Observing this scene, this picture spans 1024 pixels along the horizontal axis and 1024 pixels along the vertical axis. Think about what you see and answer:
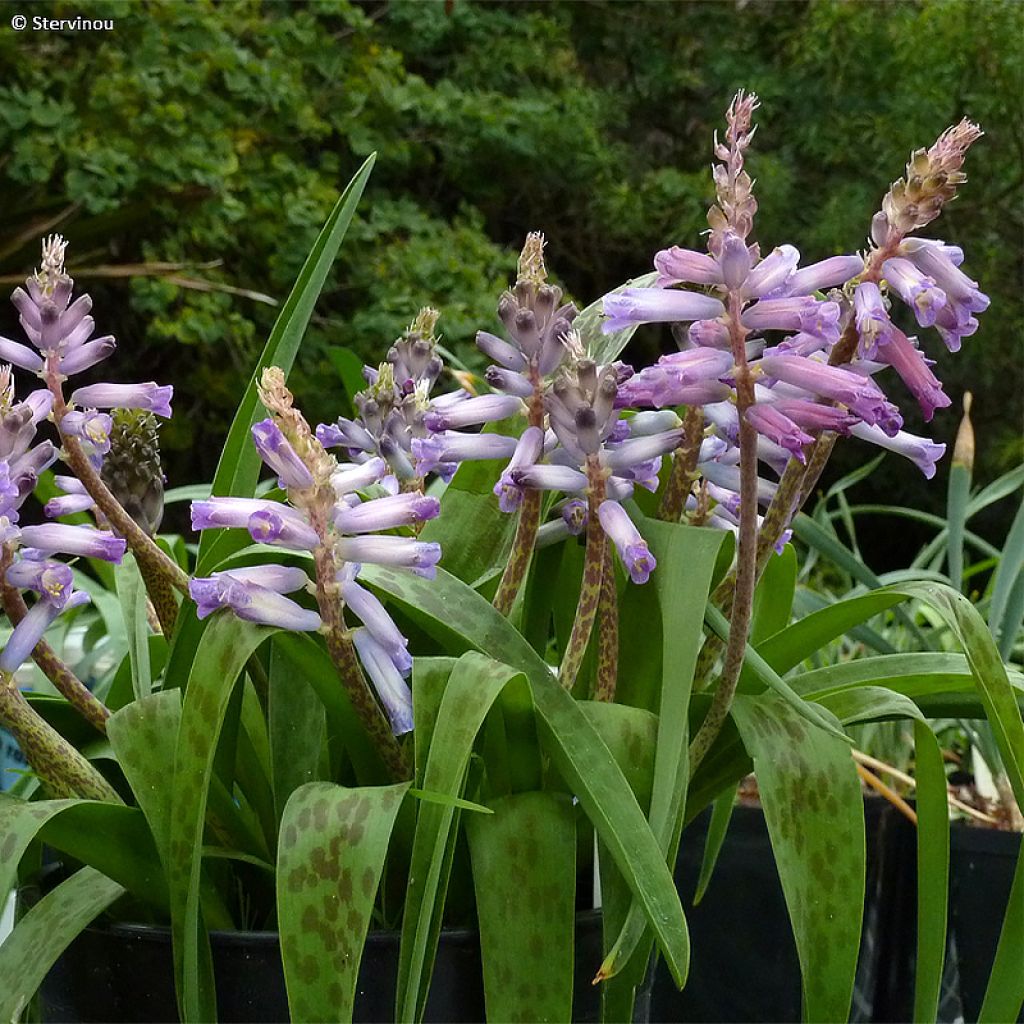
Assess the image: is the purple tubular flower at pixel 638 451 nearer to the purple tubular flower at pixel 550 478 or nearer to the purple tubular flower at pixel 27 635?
the purple tubular flower at pixel 550 478

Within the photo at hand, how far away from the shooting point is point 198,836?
0.36 metres

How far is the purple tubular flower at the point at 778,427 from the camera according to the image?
1.15 feet

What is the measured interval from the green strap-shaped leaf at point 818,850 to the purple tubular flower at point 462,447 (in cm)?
13

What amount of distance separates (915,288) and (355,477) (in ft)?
0.59

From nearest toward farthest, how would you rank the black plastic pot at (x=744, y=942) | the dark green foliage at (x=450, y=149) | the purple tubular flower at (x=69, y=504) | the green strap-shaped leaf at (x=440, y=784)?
the green strap-shaped leaf at (x=440, y=784) < the purple tubular flower at (x=69, y=504) < the black plastic pot at (x=744, y=942) < the dark green foliage at (x=450, y=149)

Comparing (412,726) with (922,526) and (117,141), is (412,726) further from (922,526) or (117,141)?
(922,526)

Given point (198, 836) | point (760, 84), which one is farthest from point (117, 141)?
point (198, 836)

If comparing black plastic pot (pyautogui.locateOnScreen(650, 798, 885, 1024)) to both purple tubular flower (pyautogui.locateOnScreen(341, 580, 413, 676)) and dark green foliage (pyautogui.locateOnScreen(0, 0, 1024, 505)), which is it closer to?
purple tubular flower (pyautogui.locateOnScreen(341, 580, 413, 676))

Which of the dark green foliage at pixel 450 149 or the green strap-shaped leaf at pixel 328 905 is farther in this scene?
the dark green foliage at pixel 450 149

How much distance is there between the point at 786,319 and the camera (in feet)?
1.16

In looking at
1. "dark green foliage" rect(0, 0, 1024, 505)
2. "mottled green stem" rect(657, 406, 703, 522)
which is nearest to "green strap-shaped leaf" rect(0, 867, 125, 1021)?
"mottled green stem" rect(657, 406, 703, 522)

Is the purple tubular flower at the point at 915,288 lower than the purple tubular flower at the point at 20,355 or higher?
lower

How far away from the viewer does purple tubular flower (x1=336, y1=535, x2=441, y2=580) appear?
1.22 ft

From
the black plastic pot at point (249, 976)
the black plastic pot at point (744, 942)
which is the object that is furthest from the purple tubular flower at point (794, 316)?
the black plastic pot at point (744, 942)
